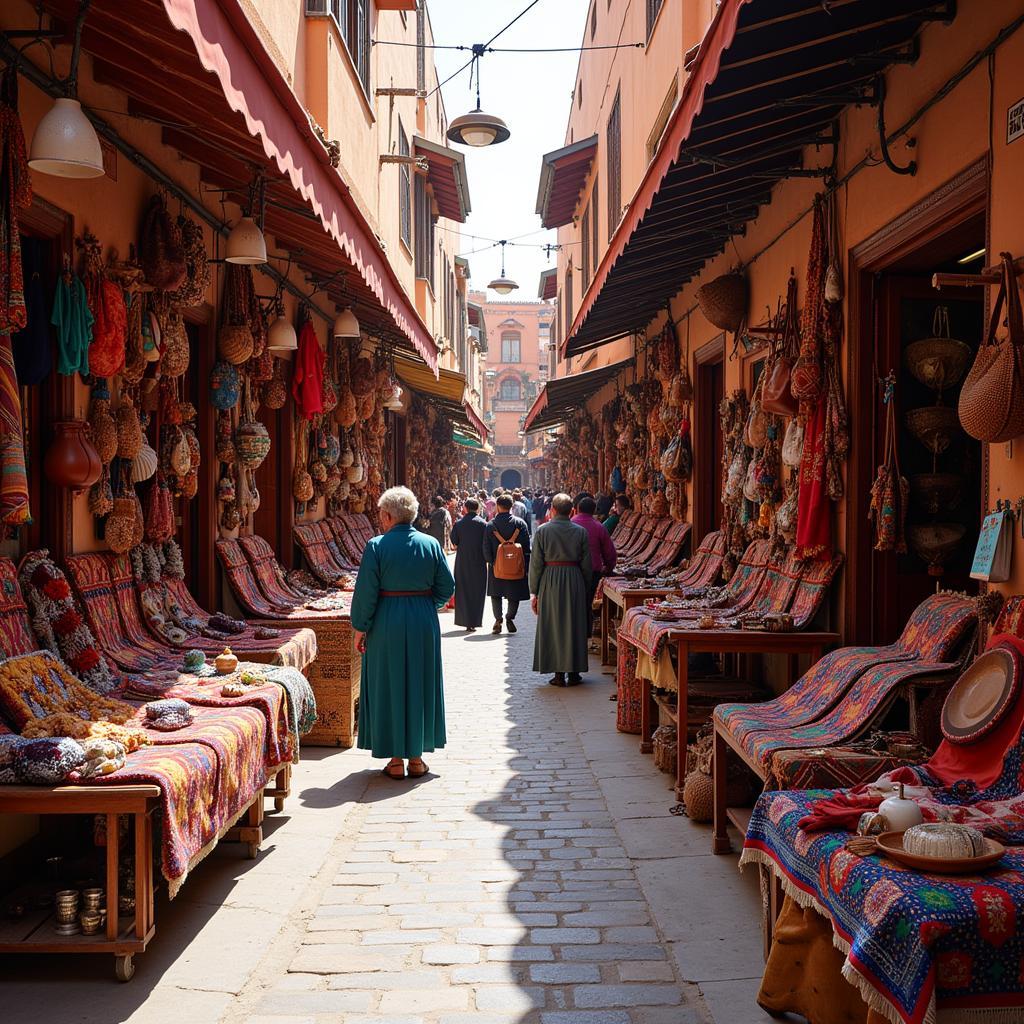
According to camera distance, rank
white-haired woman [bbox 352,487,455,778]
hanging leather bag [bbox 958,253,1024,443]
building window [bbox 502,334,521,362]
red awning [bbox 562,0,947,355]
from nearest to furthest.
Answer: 1. hanging leather bag [bbox 958,253,1024,443]
2. red awning [bbox 562,0,947,355]
3. white-haired woman [bbox 352,487,455,778]
4. building window [bbox 502,334,521,362]

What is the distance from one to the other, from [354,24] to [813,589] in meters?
8.24

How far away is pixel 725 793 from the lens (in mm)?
5207

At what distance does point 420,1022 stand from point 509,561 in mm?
→ 9453

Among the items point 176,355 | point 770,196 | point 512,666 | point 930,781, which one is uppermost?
point 770,196

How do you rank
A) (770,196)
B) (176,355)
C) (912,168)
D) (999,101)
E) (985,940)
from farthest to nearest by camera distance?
(770,196) < (176,355) < (912,168) < (999,101) < (985,940)

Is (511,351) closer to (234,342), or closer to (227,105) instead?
(234,342)

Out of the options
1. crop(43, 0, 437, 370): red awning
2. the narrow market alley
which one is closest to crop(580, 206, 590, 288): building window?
crop(43, 0, 437, 370): red awning

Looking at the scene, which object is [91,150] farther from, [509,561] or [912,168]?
[509,561]

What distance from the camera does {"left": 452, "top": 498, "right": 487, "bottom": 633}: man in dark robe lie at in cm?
1315

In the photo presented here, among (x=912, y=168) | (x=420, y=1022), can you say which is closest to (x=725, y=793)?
(x=420, y=1022)

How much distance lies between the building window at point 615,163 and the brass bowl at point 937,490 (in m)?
10.3

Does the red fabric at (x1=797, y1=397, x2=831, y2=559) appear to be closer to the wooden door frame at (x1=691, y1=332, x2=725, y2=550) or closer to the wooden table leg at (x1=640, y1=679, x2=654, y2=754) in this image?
the wooden table leg at (x1=640, y1=679, x2=654, y2=754)

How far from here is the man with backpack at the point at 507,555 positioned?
501 inches

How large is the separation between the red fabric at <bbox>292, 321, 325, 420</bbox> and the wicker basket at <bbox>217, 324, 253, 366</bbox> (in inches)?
75.5
